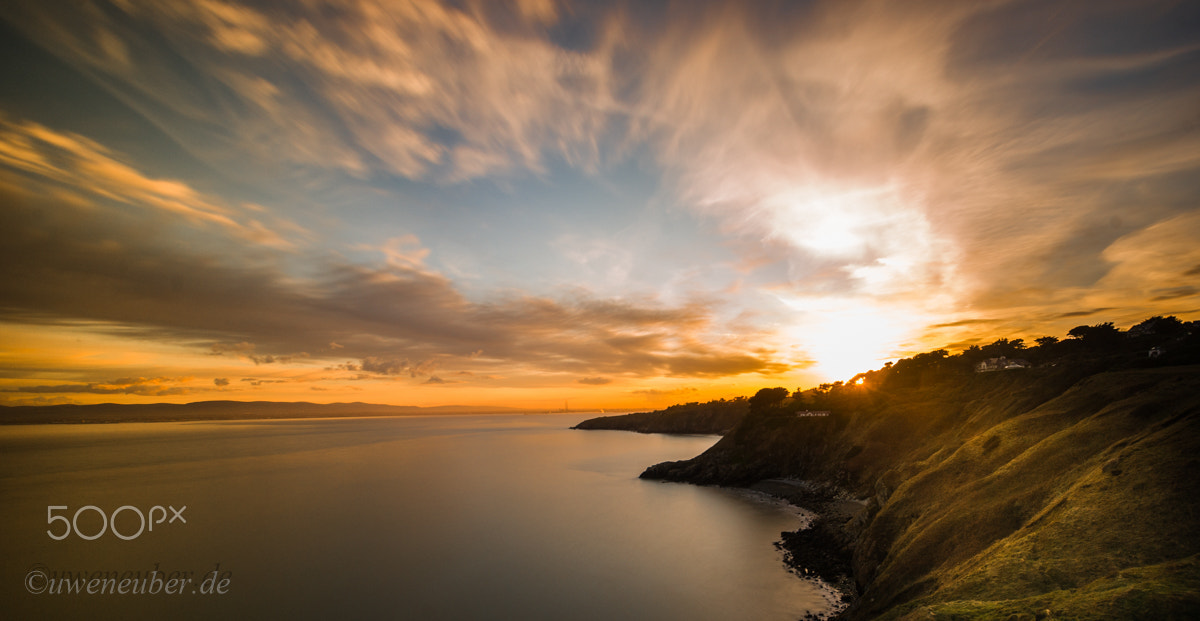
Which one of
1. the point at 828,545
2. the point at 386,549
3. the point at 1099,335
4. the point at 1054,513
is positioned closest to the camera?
the point at 1054,513

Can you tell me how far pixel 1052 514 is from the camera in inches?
795

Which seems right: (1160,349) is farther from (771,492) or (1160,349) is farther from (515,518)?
(515,518)

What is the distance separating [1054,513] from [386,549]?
57607 millimetres

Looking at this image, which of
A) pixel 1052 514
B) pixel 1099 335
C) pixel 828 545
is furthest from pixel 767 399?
pixel 1052 514

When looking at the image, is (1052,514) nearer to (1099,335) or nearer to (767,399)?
(767,399)

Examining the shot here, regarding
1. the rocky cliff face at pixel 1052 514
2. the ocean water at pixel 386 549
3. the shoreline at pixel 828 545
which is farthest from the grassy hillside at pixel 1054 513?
the ocean water at pixel 386 549

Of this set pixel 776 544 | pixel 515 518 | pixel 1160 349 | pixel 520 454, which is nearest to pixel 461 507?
pixel 515 518

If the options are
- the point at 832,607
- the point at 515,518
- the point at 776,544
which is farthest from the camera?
the point at 515,518

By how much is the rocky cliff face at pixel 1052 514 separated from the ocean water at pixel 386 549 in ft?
38.8

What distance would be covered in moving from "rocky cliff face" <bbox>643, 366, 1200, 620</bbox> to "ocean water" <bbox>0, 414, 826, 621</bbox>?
1183 cm

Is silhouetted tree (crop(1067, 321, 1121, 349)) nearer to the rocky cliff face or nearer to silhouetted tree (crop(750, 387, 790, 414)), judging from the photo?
silhouetted tree (crop(750, 387, 790, 414))

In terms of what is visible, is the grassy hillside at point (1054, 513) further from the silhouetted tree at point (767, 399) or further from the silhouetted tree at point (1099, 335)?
the silhouetted tree at point (1099, 335)

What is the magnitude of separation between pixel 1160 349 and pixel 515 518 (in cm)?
8579

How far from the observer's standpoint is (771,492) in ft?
261
